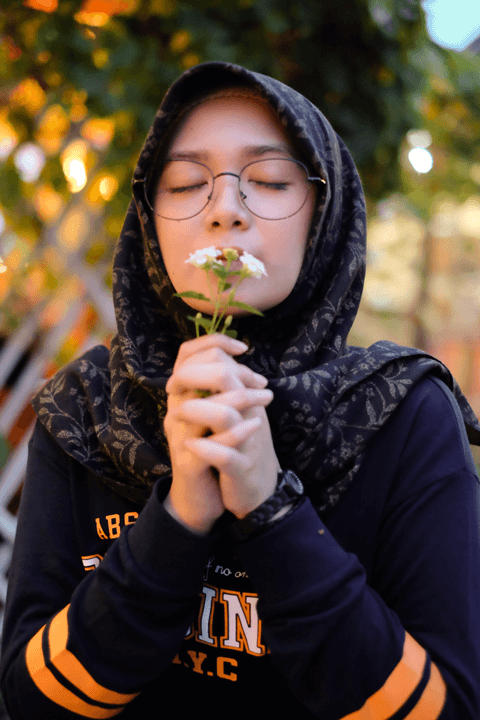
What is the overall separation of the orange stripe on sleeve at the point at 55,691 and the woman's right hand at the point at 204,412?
0.30 meters

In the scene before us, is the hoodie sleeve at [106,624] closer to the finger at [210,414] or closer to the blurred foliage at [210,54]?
the finger at [210,414]

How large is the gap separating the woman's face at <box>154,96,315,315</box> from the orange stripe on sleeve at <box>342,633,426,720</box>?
53 cm

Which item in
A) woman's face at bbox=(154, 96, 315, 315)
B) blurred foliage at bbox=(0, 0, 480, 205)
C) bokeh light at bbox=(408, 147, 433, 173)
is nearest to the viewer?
woman's face at bbox=(154, 96, 315, 315)

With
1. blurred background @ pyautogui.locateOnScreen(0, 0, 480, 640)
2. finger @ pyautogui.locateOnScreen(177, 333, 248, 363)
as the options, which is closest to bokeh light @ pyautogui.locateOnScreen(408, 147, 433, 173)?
blurred background @ pyautogui.locateOnScreen(0, 0, 480, 640)

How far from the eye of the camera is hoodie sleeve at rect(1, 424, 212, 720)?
705 millimetres

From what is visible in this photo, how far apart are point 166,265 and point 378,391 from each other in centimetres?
41

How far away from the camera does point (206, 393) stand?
67 cm

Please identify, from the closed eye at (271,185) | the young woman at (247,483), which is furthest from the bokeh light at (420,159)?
the closed eye at (271,185)

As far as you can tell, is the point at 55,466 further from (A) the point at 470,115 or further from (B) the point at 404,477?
(A) the point at 470,115

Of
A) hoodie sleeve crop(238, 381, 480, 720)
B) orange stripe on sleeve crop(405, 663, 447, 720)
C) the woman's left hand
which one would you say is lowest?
orange stripe on sleeve crop(405, 663, 447, 720)

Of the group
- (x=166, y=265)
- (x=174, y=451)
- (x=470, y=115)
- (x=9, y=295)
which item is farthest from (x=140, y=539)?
(x=470, y=115)

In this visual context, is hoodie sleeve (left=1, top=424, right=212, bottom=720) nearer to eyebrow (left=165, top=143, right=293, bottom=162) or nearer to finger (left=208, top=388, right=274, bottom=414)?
finger (left=208, top=388, right=274, bottom=414)

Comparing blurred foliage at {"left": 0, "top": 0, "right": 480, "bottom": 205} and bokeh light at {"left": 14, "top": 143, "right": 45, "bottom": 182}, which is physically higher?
blurred foliage at {"left": 0, "top": 0, "right": 480, "bottom": 205}

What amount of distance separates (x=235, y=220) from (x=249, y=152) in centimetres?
13
